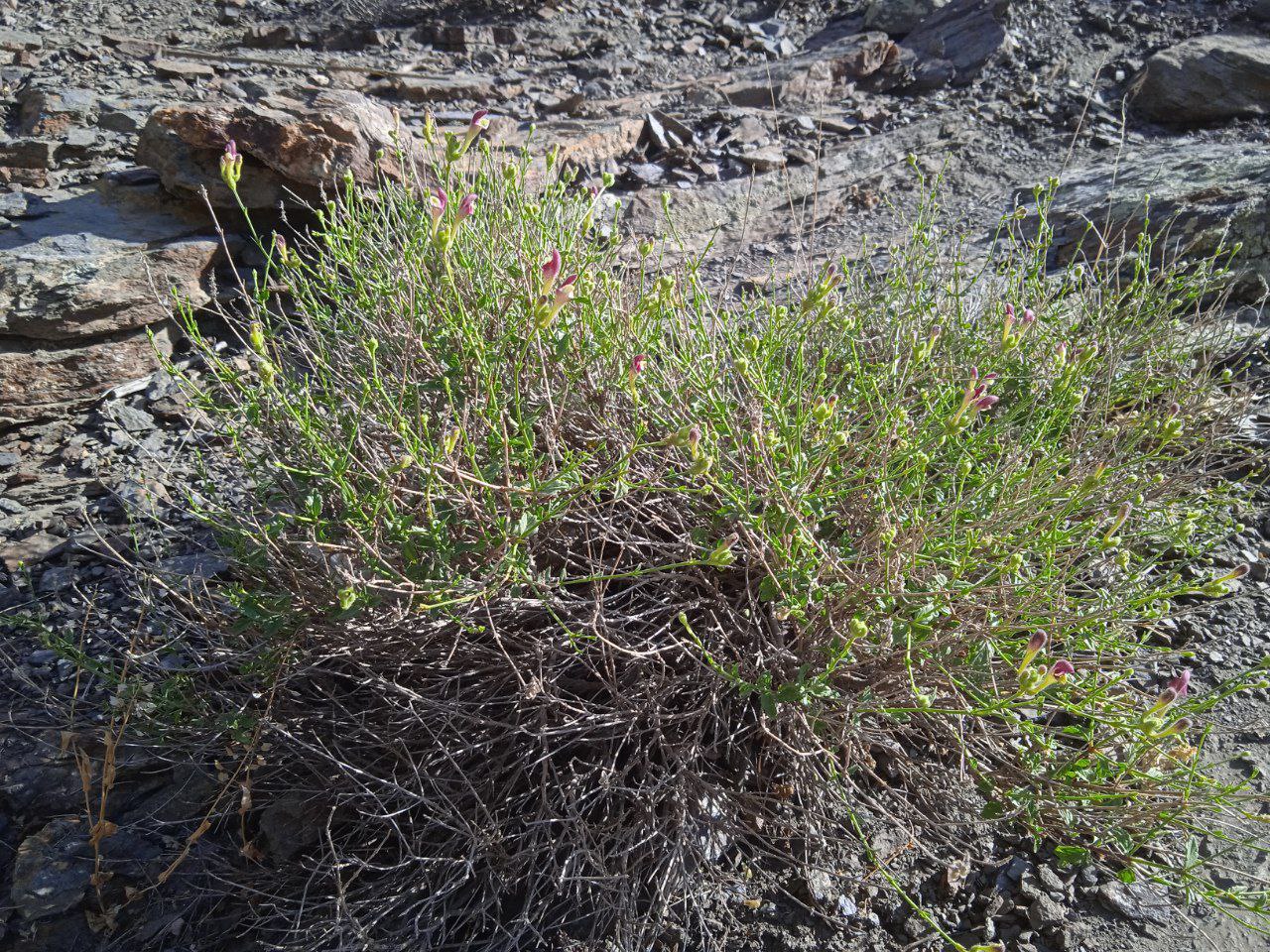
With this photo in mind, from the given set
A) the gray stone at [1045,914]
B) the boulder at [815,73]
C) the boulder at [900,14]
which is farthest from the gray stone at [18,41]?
the gray stone at [1045,914]

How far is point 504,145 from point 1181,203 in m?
2.92

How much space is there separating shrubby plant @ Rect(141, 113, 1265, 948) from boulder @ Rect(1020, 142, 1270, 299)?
1723 millimetres

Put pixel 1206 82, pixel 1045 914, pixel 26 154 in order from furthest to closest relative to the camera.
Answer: pixel 1206 82, pixel 26 154, pixel 1045 914

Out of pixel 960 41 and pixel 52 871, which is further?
pixel 960 41

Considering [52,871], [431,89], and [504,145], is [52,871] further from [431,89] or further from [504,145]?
[431,89]

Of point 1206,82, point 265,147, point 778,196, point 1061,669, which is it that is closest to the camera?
point 1061,669

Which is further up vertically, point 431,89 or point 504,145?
point 504,145

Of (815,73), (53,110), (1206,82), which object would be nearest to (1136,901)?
(1206,82)

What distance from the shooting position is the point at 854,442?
2.05 metres

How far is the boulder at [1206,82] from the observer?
5.24 meters

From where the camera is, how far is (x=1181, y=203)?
3928 mm

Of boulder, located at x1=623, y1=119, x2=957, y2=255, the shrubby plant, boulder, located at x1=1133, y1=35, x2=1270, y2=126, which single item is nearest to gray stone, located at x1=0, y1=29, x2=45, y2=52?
boulder, located at x1=623, y1=119, x2=957, y2=255

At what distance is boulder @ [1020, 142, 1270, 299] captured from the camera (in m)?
3.62

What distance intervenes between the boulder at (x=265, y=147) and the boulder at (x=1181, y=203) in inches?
119
